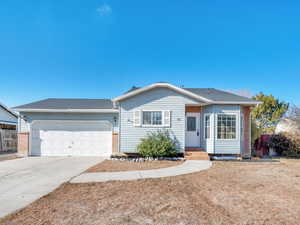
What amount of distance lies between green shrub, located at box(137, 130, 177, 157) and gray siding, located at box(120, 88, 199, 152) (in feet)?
1.30

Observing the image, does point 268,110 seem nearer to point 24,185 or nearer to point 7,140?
point 24,185

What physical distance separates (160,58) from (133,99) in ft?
23.4

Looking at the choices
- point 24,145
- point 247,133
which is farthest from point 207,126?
point 24,145

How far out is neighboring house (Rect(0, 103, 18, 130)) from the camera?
15.4 metres

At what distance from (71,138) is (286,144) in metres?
15.6

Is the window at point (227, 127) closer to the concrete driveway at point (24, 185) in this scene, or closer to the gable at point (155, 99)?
the gable at point (155, 99)

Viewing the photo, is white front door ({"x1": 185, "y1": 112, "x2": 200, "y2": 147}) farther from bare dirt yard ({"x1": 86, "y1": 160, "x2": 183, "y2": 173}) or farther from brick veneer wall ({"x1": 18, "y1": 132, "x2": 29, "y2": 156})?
brick veneer wall ({"x1": 18, "y1": 132, "x2": 29, "y2": 156})

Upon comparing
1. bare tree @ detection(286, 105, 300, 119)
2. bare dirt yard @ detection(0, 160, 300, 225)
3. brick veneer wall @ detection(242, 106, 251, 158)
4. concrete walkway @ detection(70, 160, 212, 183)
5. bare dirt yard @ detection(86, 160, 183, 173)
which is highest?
bare tree @ detection(286, 105, 300, 119)

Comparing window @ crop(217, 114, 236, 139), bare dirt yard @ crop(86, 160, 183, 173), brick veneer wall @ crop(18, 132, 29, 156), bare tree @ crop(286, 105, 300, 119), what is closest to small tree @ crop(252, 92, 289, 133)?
bare tree @ crop(286, 105, 300, 119)

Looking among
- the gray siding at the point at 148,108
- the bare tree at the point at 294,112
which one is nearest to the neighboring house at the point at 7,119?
the gray siding at the point at 148,108

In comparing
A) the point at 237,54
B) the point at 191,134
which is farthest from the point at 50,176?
the point at 237,54

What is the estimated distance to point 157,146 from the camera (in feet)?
33.6

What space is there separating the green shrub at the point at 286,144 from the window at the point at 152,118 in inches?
358

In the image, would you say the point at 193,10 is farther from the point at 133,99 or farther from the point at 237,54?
the point at 133,99
